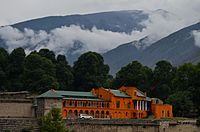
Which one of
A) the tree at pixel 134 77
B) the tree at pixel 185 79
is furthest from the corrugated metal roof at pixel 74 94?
the tree at pixel 185 79

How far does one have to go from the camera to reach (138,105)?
283 ft

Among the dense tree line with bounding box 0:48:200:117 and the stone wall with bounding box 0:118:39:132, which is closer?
the stone wall with bounding box 0:118:39:132

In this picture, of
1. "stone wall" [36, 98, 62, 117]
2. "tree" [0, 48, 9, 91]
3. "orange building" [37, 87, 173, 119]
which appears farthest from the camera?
"tree" [0, 48, 9, 91]

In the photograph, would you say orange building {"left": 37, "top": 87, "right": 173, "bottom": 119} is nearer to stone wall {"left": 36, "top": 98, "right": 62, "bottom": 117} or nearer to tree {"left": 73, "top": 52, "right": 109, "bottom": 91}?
tree {"left": 73, "top": 52, "right": 109, "bottom": 91}

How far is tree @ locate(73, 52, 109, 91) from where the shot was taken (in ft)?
316

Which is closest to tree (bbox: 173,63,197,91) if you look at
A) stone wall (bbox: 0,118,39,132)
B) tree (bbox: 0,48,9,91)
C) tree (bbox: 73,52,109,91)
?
tree (bbox: 73,52,109,91)

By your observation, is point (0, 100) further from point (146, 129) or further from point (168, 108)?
point (168, 108)

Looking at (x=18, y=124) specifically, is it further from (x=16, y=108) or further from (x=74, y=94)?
(x=74, y=94)

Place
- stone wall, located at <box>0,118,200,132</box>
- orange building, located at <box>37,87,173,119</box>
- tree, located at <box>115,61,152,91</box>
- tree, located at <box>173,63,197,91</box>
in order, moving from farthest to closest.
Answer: tree, located at <box>115,61,152,91</box>
tree, located at <box>173,63,197,91</box>
orange building, located at <box>37,87,173,119</box>
stone wall, located at <box>0,118,200,132</box>

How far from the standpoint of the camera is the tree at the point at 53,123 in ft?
190

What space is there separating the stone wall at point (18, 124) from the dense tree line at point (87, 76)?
28.1 m

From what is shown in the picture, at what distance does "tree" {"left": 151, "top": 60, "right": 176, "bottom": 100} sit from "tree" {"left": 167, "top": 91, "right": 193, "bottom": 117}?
28.7 feet

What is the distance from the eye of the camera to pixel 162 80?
97625 mm

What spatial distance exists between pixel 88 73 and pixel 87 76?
2.15ft
